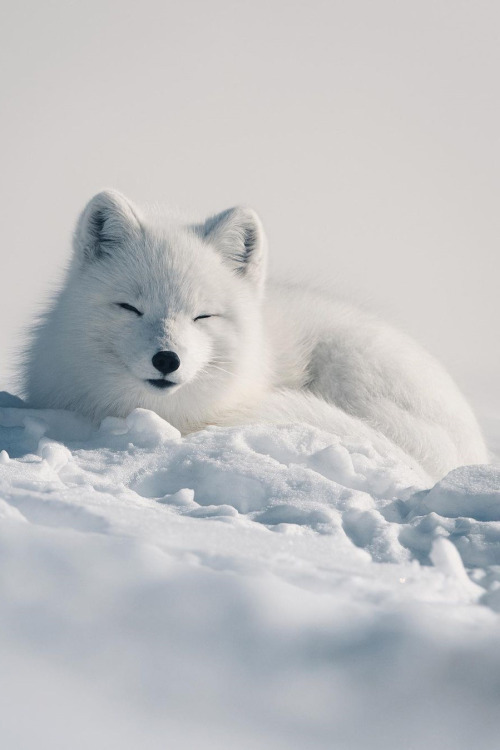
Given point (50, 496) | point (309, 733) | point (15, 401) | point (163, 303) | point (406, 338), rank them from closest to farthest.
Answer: point (309, 733), point (50, 496), point (163, 303), point (15, 401), point (406, 338)

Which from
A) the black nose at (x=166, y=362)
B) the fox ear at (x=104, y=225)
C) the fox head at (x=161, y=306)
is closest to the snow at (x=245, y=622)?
the black nose at (x=166, y=362)

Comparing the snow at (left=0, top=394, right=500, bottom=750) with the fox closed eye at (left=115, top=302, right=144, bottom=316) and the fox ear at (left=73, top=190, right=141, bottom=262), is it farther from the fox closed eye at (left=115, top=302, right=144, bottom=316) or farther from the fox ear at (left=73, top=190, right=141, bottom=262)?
the fox ear at (left=73, top=190, right=141, bottom=262)

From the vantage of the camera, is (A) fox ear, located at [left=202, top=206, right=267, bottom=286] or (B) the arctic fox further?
(A) fox ear, located at [left=202, top=206, right=267, bottom=286]

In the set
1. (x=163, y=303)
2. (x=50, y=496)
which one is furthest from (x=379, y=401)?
(x=50, y=496)

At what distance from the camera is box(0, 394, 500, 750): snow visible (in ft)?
4.82

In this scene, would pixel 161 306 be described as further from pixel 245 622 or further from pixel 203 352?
pixel 245 622

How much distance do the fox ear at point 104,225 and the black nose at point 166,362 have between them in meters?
0.62

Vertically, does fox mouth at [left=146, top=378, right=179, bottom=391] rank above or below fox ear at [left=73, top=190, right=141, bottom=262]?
below

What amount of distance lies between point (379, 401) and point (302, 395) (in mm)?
411

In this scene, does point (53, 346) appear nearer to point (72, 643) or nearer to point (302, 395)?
point (302, 395)

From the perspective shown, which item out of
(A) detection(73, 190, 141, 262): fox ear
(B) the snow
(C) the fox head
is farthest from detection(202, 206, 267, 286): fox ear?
(B) the snow

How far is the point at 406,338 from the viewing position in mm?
4109

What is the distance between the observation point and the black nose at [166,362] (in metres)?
2.82

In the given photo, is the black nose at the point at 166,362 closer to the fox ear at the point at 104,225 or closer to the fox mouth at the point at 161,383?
the fox mouth at the point at 161,383
